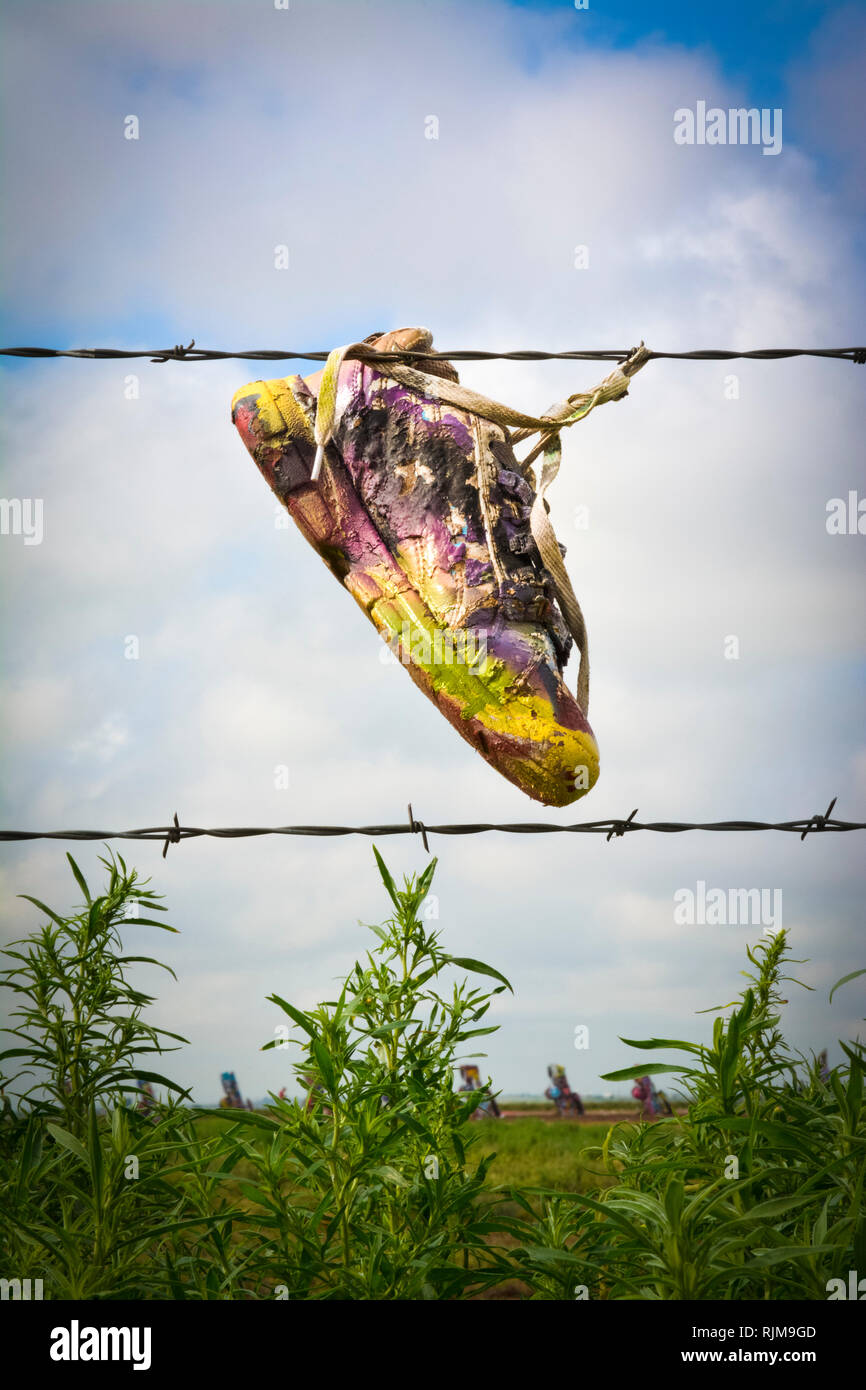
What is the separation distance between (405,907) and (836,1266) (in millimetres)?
504

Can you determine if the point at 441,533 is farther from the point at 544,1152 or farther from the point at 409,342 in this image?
the point at 544,1152

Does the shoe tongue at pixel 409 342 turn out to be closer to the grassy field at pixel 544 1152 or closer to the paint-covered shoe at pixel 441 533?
the paint-covered shoe at pixel 441 533

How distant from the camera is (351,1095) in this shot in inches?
43.5

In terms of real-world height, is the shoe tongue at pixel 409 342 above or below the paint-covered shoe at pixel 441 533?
above

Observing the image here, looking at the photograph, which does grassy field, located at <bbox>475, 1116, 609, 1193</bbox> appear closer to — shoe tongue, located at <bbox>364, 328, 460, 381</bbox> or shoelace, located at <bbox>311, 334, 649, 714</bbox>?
shoelace, located at <bbox>311, 334, 649, 714</bbox>

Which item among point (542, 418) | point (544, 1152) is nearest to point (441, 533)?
point (542, 418)

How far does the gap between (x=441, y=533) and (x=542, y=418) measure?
181 mm

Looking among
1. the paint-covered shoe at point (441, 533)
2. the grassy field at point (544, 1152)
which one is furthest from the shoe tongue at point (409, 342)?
the grassy field at point (544, 1152)

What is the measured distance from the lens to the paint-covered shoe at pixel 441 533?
1.30 meters

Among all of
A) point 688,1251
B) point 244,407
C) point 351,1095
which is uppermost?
point 244,407

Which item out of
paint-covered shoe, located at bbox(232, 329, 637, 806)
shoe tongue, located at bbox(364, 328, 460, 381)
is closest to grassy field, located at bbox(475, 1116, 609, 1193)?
paint-covered shoe, located at bbox(232, 329, 637, 806)

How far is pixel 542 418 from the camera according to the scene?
1.38 m
